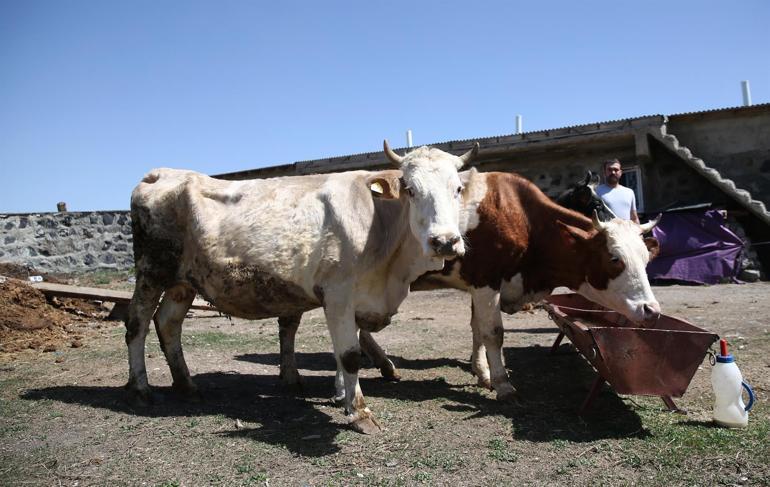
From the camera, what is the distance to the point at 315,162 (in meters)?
15.6

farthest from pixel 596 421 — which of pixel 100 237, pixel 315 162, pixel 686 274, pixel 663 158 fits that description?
pixel 100 237

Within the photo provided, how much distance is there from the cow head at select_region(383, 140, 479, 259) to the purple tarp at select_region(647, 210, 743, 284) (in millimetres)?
9236

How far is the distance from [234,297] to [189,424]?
1154 mm

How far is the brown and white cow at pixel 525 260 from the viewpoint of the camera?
5.68 metres

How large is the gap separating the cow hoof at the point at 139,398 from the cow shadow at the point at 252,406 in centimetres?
6

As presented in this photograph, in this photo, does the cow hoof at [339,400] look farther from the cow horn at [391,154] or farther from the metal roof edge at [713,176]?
the metal roof edge at [713,176]

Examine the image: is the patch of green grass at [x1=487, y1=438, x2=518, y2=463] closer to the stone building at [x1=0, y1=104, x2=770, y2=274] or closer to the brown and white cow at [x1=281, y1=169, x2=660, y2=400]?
the brown and white cow at [x1=281, y1=169, x2=660, y2=400]

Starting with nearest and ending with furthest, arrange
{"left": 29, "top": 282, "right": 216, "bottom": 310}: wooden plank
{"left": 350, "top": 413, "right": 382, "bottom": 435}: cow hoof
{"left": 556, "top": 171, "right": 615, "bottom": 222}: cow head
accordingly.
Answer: {"left": 350, "top": 413, "right": 382, "bottom": 435}: cow hoof
{"left": 556, "top": 171, "right": 615, "bottom": 222}: cow head
{"left": 29, "top": 282, "right": 216, "bottom": 310}: wooden plank

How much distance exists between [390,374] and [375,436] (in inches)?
81.2

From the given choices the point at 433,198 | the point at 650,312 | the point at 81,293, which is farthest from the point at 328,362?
the point at 81,293

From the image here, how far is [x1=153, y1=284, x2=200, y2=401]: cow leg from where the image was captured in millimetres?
6043

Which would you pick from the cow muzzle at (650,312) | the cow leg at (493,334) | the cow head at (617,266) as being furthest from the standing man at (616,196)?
the cow leg at (493,334)

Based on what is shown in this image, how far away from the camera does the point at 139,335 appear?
5980mm

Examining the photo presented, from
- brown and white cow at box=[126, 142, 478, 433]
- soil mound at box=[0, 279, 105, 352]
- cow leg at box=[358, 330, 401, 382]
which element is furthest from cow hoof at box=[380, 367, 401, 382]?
soil mound at box=[0, 279, 105, 352]
